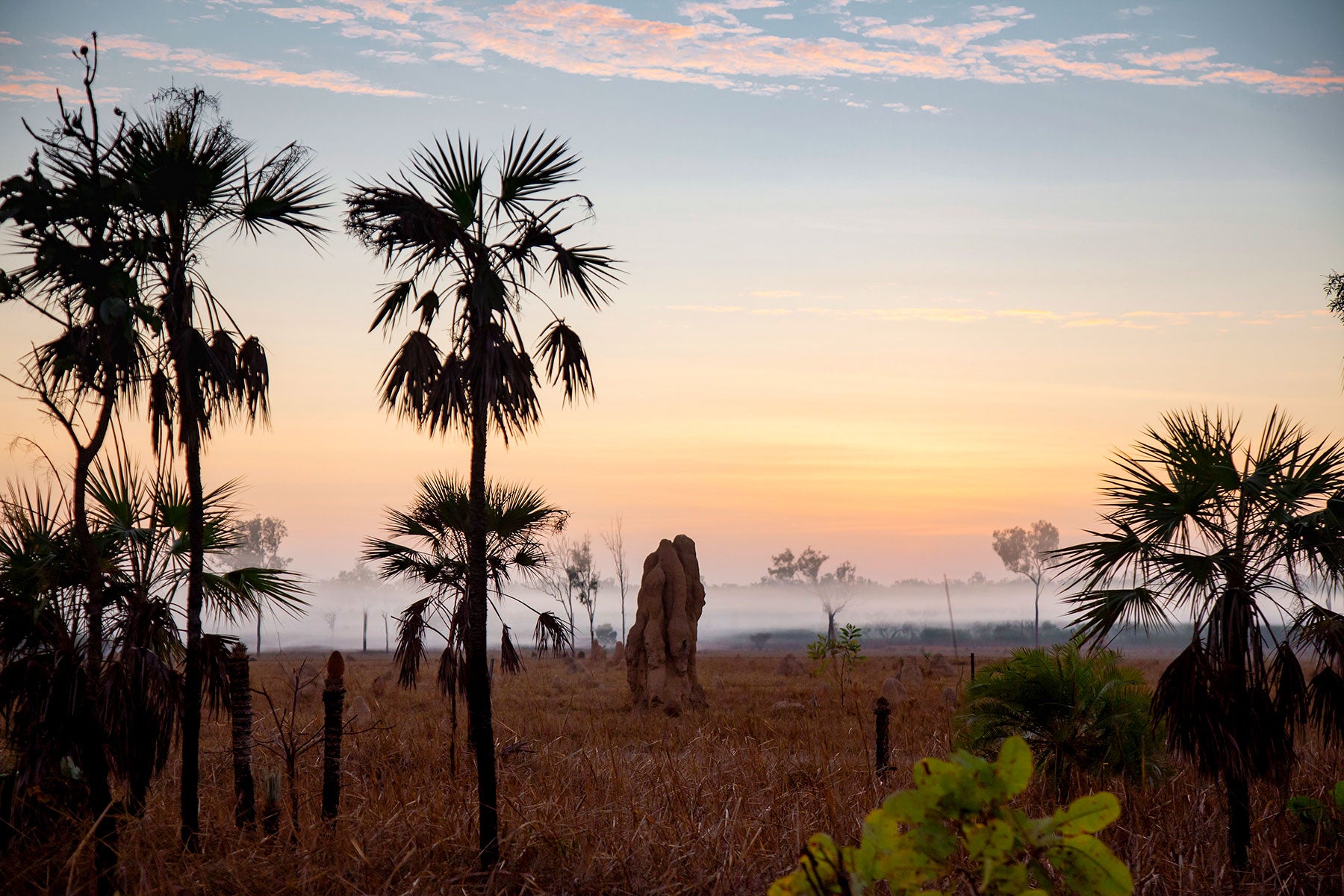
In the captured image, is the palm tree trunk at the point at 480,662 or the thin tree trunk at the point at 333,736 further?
the thin tree trunk at the point at 333,736

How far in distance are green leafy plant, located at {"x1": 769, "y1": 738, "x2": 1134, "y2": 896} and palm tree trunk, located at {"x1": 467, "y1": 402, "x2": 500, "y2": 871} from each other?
270 inches

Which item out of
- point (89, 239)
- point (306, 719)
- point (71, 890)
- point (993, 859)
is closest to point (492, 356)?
point (89, 239)

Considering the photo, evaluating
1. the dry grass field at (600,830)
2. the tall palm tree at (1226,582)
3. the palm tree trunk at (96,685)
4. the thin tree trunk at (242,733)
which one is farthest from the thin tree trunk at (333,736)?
the tall palm tree at (1226,582)

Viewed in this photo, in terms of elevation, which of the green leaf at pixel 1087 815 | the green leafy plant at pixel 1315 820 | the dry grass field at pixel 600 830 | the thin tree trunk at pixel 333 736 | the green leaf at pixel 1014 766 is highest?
the green leaf at pixel 1014 766

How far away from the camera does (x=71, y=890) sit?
646cm

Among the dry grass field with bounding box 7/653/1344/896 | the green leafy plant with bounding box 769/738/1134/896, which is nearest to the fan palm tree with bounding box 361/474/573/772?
the dry grass field with bounding box 7/653/1344/896

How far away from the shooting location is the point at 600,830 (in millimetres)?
8008

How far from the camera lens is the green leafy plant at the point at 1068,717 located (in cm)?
1043

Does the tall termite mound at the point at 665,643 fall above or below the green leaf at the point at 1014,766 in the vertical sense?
below

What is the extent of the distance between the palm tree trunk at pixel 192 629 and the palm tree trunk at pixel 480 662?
221 centimetres

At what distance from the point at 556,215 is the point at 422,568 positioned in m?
7.45

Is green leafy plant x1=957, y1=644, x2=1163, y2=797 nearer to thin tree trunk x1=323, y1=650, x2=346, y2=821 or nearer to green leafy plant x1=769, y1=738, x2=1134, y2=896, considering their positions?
thin tree trunk x1=323, y1=650, x2=346, y2=821

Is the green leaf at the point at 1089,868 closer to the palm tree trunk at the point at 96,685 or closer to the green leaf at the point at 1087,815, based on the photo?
the green leaf at the point at 1087,815

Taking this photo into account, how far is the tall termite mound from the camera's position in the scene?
22.1 m
